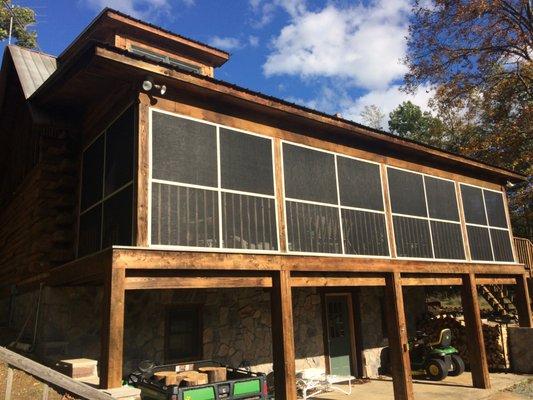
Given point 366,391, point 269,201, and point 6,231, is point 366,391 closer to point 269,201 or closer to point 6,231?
point 269,201

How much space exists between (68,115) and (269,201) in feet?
15.6

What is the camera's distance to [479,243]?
13.1 m

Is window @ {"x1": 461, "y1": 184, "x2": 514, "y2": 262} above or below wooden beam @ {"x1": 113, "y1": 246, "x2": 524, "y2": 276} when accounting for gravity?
above

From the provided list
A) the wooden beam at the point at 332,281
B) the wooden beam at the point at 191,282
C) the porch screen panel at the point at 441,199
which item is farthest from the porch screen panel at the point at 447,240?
the wooden beam at the point at 191,282

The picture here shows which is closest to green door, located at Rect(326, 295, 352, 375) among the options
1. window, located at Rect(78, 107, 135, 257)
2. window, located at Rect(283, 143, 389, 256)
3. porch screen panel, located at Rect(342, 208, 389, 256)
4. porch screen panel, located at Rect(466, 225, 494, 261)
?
porch screen panel, located at Rect(342, 208, 389, 256)

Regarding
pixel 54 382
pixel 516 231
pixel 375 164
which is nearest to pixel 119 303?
pixel 54 382

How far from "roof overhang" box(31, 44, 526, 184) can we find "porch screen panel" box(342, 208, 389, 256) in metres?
1.70

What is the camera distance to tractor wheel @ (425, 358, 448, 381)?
40.2 feet

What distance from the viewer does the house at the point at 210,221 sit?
23.9 ft

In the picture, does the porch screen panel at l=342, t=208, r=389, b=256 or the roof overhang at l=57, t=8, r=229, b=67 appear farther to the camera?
the roof overhang at l=57, t=8, r=229, b=67

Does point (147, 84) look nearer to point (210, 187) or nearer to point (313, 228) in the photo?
point (210, 187)

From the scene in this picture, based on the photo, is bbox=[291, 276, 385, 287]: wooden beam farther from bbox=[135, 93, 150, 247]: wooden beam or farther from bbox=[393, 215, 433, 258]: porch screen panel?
bbox=[135, 93, 150, 247]: wooden beam

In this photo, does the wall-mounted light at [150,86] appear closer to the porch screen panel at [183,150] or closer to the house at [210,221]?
the house at [210,221]

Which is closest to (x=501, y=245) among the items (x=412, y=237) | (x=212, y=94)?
(x=412, y=237)
